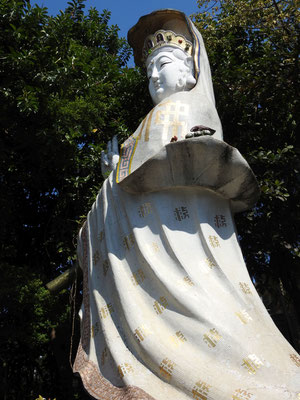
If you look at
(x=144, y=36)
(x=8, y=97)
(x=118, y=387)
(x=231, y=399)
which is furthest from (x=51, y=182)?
(x=231, y=399)

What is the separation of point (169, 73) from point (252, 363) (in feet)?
9.05

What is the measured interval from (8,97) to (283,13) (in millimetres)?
3960

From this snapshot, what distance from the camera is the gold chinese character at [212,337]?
112 inches

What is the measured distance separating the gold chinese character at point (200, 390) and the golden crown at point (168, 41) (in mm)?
3237

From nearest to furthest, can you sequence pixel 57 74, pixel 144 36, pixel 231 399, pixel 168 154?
pixel 231 399, pixel 168 154, pixel 144 36, pixel 57 74

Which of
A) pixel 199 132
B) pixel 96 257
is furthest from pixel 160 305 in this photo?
pixel 199 132

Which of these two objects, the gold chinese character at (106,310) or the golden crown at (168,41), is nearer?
the gold chinese character at (106,310)

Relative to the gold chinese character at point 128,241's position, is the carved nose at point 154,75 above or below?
above

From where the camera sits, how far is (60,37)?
600 cm

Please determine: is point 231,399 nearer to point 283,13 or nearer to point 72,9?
point 283,13

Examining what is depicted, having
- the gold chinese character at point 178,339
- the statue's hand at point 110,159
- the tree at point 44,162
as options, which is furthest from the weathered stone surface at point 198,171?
the tree at point 44,162

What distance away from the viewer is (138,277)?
3.37 meters

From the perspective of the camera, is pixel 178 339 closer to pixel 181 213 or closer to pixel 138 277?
pixel 138 277

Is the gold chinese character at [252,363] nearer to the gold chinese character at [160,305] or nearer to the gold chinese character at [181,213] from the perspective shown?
the gold chinese character at [160,305]
